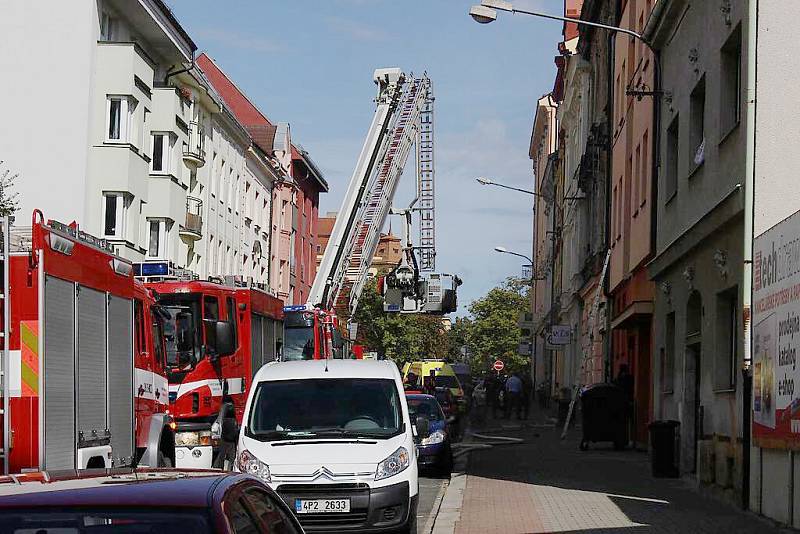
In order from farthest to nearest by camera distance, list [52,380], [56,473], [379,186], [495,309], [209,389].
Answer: [495,309] → [379,186] → [209,389] → [52,380] → [56,473]

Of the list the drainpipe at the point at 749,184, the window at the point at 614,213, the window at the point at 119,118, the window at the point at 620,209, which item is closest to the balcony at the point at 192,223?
the window at the point at 119,118

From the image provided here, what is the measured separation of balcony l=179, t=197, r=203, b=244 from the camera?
44.2m

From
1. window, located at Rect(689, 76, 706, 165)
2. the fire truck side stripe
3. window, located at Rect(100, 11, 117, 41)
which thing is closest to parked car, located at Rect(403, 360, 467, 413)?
window, located at Rect(100, 11, 117, 41)

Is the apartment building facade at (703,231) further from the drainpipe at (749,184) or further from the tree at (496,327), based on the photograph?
the tree at (496,327)

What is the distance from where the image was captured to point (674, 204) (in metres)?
22.4

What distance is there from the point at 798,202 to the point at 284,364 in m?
6.14

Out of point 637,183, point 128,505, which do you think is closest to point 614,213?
point 637,183

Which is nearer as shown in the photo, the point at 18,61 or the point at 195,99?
the point at 18,61

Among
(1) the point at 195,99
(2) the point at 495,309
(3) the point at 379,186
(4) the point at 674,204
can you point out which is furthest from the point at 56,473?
(2) the point at 495,309

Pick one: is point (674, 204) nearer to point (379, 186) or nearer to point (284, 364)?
point (284, 364)

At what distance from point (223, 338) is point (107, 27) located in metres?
21.0

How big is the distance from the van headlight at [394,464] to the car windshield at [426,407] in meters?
10.7

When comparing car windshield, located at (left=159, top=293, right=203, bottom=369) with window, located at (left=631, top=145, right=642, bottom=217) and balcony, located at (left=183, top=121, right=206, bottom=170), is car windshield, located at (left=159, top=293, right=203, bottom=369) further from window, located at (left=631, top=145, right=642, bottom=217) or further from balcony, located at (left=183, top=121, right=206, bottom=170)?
balcony, located at (left=183, top=121, right=206, bottom=170)

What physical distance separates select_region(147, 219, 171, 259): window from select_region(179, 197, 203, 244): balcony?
5.59ft
